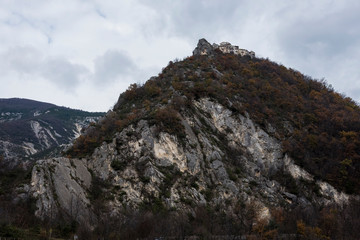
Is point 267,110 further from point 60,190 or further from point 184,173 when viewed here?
point 60,190

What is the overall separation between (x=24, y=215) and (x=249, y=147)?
35285 millimetres

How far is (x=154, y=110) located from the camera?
45.1m

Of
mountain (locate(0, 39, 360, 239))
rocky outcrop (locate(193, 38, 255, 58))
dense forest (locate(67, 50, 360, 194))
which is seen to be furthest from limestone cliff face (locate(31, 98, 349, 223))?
rocky outcrop (locate(193, 38, 255, 58))

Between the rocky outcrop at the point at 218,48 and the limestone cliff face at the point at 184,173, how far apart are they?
40444 mm

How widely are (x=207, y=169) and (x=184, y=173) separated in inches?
157

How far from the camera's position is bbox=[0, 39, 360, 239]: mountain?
2927 cm

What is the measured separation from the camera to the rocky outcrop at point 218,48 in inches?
3263

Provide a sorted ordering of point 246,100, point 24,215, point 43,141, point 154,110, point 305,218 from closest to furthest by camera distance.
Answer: point 24,215
point 305,218
point 154,110
point 246,100
point 43,141

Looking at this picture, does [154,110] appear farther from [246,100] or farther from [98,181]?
[246,100]

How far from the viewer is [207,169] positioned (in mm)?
39188

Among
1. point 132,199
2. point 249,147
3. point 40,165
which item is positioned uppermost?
point 249,147

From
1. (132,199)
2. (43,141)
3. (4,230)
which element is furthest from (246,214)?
(43,141)

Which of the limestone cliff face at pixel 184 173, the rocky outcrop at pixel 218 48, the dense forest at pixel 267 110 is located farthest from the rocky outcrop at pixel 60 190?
the rocky outcrop at pixel 218 48

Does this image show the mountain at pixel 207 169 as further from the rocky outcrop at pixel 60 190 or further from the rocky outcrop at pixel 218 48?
the rocky outcrop at pixel 218 48
